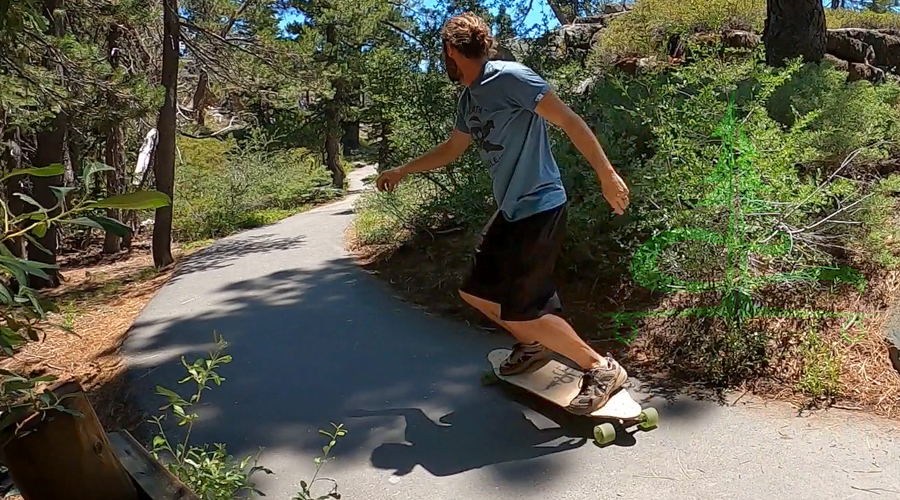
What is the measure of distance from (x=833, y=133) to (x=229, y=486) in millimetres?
3916

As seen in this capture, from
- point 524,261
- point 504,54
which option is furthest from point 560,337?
point 504,54

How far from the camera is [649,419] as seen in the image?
3.13 m

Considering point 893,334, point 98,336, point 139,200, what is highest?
point 139,200

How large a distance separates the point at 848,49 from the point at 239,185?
39.8ft

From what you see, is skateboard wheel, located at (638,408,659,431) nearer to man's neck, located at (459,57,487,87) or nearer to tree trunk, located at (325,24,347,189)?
man's neck, located at (459,57,487,87)

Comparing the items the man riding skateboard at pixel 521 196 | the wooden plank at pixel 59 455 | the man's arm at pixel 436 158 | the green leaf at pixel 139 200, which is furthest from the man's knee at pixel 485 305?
the green leaf at pixel 139 200

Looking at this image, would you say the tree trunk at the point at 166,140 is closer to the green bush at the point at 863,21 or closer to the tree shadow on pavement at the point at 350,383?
the tree shadow on pavement at the point at 350,383

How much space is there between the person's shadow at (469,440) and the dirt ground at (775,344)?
28.5 inches

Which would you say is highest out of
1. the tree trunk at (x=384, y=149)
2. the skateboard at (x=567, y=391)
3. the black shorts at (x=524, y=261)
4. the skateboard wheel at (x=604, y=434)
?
the tree trunk at (x=384, y=149)

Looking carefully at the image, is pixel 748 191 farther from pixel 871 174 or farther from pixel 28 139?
pixel 28 139

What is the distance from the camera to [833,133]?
4227mm

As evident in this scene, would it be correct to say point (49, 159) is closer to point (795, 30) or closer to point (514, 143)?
point (514, 143)

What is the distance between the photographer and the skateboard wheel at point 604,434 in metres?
3.04

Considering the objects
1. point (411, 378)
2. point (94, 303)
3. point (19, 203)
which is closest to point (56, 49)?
point (94, 303)
